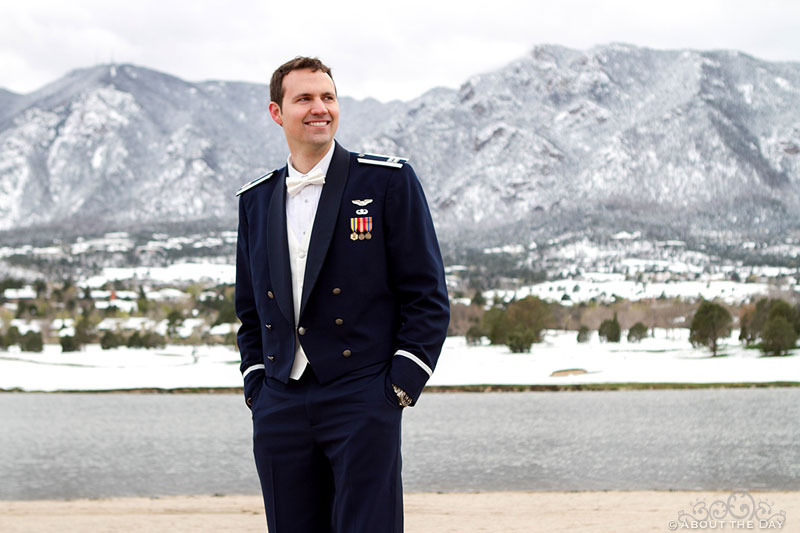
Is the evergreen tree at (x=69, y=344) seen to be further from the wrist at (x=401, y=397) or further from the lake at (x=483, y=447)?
the wrist at (x=401, y=397)

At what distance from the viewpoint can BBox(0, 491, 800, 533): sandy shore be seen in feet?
36.9

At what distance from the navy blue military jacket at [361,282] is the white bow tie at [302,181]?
1.2 inches

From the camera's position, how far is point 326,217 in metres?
2.99

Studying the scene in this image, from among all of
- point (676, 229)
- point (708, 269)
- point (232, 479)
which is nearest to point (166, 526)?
point (232, 479)

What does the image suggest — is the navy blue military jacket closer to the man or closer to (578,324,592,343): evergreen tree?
the man

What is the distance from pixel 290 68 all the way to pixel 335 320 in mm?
869

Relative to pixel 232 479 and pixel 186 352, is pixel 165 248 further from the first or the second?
pixel 232 479

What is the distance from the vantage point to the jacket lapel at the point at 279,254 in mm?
2988

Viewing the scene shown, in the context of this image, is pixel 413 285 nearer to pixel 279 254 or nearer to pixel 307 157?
pixel 279 254

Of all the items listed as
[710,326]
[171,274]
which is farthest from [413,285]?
[171,274]

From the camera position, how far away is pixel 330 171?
3.06 meters

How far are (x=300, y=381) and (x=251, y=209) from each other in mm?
733

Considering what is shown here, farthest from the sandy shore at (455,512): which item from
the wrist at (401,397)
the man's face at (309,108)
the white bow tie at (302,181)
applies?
the man's face at (309,108)

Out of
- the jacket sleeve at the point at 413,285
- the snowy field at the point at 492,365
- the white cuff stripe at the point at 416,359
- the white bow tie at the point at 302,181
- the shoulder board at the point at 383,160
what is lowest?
the snowy field at the point at 492,365
